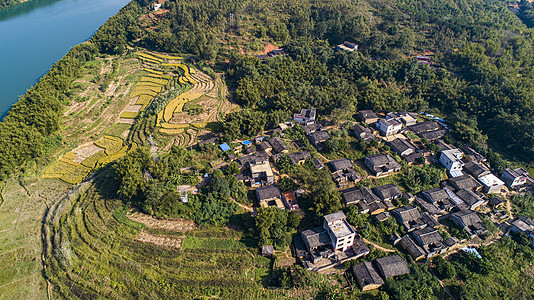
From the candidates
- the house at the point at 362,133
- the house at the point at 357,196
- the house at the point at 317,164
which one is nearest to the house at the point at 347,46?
the house at the point at 362,133

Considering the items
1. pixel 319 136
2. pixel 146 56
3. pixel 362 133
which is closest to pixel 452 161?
pixel 362 133

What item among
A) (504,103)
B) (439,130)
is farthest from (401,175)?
(504,103)

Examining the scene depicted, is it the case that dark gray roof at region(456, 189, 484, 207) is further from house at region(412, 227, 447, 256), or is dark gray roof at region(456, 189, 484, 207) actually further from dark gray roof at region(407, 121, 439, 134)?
dark gray roof at region(407, 121, 439, 134)

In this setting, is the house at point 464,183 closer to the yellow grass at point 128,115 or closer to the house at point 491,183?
the house at point 491,183

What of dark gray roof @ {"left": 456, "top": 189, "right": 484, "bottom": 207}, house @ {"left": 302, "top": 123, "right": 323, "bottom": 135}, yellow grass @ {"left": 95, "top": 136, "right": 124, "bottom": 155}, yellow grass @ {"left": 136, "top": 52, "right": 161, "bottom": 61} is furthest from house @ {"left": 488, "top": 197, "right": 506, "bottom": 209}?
yellow grass @ {"left": 136, "top": 52, "right": 161, "bottom": 61}

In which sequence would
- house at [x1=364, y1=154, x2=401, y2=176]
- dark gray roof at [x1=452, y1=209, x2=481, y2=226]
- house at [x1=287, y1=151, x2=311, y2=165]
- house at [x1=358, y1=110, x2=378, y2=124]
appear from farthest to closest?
1. house at [x1=358, y1=110, x2=378, y2=124]
2. house at [x1=287, y1=151, x2=311, y2=165]
3. house at [x1=364, y1=154, x2=401, y2=176]
4. dark gray roof at [x1=452, y1=209, x2=481, y2=226]

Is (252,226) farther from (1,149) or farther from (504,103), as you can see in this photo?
(504,103)

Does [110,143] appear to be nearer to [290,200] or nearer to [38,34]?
[290,200]
